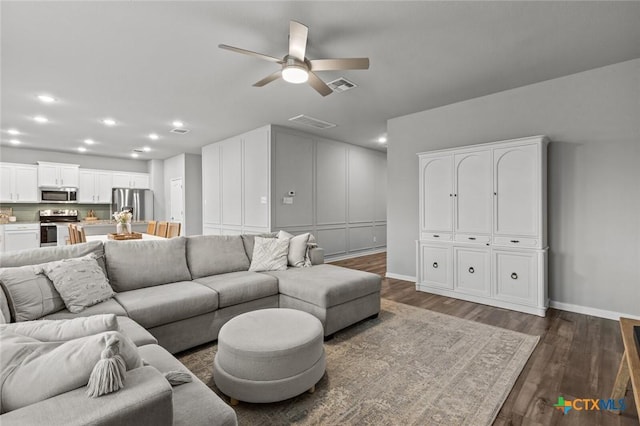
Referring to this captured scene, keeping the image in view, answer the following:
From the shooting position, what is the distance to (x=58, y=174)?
7.60 m

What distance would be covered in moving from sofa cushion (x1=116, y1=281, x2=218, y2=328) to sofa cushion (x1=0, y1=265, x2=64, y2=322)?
1.41 feet

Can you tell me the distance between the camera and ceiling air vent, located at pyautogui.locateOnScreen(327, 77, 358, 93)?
3.61m

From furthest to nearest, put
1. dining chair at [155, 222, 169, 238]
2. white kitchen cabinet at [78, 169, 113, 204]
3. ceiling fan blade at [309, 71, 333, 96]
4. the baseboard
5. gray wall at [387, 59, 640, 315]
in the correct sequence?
1. white kitchen cabinet at [78, 169, 113, 204]
2. the baseboard
3. dining chair at [155, 222, 169, 238]
4. gray wall at [387, 59, 640, 315]
5. ceiling fan blade at [309, 71, 333, 96]

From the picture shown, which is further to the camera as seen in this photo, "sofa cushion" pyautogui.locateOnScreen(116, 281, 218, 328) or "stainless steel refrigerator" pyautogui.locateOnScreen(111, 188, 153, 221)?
"stainless steel refrigerator" pyautogui.locateOnScreen(111, 188, 153, 221)

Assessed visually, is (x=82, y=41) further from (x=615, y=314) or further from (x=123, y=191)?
(x=123, y=191)

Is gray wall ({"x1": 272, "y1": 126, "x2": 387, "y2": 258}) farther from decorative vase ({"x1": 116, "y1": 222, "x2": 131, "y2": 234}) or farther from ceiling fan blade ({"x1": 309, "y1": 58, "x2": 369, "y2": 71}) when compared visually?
ceiling fan blade ({"x1": 309, "y1": 58, "x2": 369, "y2": 71})

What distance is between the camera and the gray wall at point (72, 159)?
7152mm

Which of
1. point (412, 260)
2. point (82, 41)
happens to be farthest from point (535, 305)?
point (82, 41)

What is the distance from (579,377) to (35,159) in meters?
10.6

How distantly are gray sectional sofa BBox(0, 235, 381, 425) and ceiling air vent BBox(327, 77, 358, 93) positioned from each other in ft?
6.85

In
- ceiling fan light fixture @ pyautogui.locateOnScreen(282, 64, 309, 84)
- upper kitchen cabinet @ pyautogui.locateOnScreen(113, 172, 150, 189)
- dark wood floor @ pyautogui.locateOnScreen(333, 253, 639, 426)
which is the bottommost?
dark wood floor @ pyautogui.locateOnScreen(333, 253, 639, 426)

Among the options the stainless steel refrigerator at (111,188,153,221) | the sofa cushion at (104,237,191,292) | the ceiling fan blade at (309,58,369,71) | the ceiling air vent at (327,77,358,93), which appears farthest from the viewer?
the stainless steel refrigerator at (111,188,153,221)

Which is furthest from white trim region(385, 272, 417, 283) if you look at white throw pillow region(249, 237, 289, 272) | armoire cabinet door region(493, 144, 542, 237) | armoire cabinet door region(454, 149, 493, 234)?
white throw pillow region(249, 237, 289, 272)

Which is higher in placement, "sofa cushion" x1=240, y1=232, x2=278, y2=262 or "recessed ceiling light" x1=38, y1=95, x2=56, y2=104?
"recessed ceiling light" x1=38, y1=95, x2=56, y2=104
